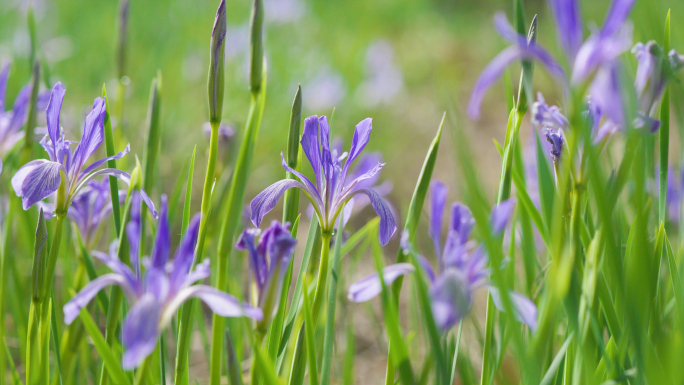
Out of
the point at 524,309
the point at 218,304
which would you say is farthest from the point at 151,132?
the point at 524,309

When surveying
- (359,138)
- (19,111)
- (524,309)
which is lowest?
(524,309)

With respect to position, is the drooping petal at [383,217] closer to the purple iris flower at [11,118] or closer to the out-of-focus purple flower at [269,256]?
the out-of-focus purple flower at [269,256]

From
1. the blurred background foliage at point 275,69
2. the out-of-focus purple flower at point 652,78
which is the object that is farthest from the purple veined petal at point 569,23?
the blurred background foliage at point 275,69

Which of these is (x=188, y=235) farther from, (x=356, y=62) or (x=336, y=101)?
(x=356, y=62)

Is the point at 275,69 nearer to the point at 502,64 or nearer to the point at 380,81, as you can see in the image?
the point at 380,81

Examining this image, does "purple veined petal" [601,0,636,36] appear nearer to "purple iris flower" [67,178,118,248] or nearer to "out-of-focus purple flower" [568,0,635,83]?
"out-of-focus purple flower" [568,0,635,83]

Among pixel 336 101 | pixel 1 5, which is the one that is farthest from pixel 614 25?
pixel 1 5
